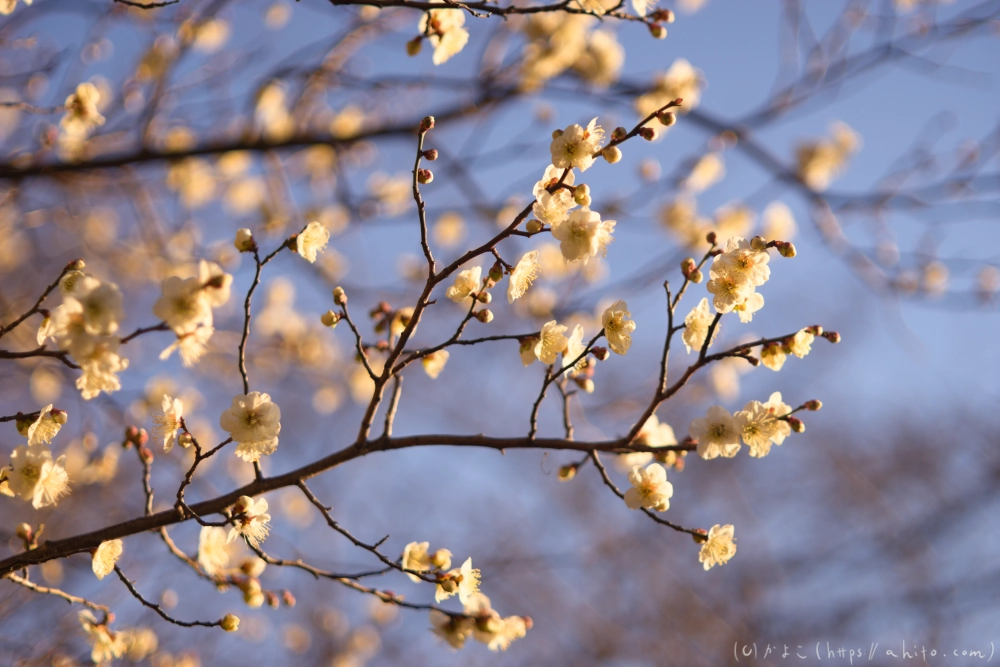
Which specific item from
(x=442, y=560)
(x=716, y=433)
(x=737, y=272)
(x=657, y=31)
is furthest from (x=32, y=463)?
(x=657, y=31)

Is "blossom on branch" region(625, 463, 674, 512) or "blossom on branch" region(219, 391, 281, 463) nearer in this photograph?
"blossom on branch" region(219, 391, 281, 463)

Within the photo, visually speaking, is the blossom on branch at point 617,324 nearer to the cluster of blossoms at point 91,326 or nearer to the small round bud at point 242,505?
the small round bud at point 242,505

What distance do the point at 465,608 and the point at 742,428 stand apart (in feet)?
3.43

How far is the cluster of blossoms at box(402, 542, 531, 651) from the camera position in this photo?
192 cm

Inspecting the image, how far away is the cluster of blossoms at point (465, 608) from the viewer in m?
1.92

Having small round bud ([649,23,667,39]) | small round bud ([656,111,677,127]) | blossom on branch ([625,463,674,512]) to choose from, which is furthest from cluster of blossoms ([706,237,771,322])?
small round bud ([649,23,667,39])

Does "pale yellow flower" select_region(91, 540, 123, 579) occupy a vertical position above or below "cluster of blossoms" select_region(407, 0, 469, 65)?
below

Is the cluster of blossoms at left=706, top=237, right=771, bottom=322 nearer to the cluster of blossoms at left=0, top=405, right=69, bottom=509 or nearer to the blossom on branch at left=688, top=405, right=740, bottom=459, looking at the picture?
the blossom on branch at left=688, top=405, right=740, bottom=459

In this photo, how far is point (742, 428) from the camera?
1865 mm

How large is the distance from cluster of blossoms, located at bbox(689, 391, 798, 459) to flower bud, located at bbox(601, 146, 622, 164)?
2.39 ft

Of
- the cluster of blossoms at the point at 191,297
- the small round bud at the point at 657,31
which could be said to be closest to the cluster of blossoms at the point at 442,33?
the small round bud at the point at 657,31

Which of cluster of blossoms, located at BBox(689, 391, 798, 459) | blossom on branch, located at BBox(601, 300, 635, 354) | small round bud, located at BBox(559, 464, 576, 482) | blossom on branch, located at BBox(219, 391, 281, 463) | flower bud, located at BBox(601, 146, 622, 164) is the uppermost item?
flower bud, located at BBox(601, 146, 622, 164)

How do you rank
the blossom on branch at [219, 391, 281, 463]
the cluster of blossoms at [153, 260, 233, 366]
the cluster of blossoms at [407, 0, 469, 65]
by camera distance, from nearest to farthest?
the cluster of blossoms at [153, 260, 233, 366] < the blossom on branch at [219, 391, 281, 463] < the cluster of blossoms at [407, 0, 469, 65]

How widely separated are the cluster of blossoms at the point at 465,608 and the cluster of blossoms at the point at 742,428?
2.52 ft
